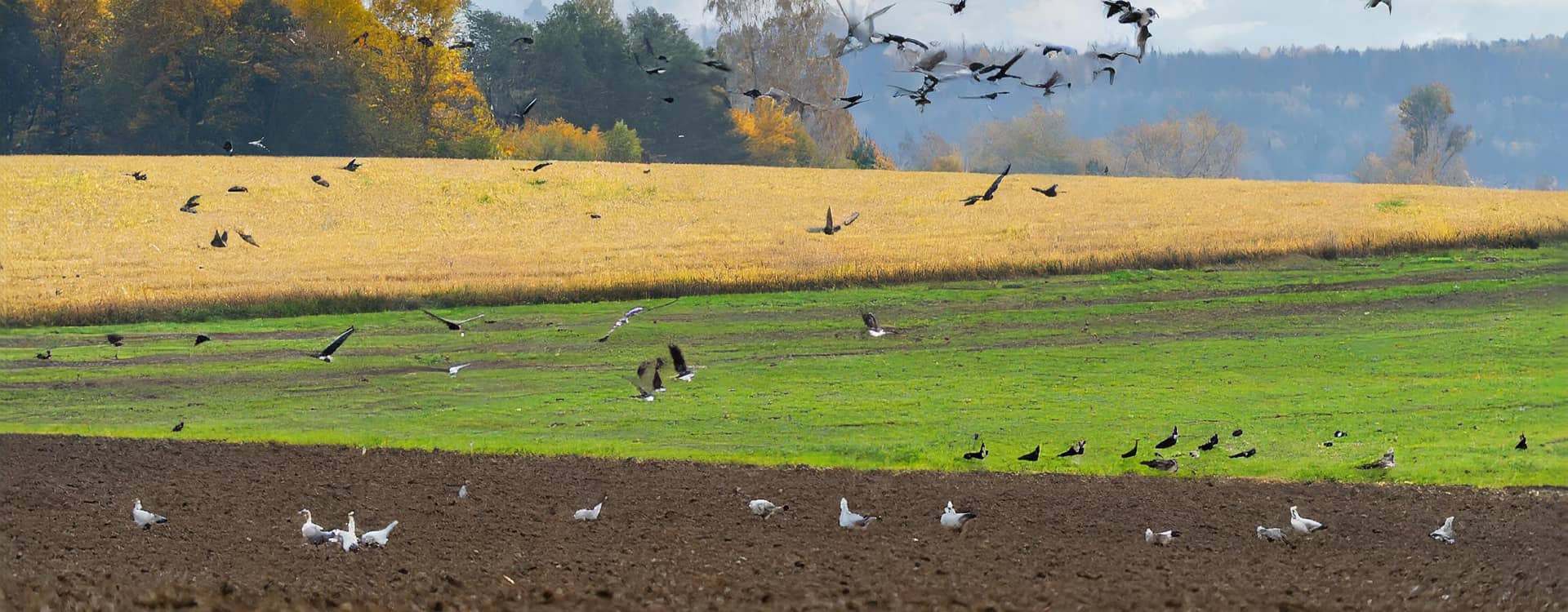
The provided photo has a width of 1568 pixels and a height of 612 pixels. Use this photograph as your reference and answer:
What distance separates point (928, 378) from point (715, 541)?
435 inches

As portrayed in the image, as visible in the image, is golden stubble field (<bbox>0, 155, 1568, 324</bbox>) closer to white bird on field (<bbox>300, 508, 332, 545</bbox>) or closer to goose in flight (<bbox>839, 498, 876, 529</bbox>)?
white bird on field (<bbox>300, 508, 332, 545</bbox>)

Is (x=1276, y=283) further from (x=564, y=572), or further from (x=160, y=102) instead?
(x=160, y=102)

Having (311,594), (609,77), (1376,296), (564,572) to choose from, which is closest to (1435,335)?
(1376,296)

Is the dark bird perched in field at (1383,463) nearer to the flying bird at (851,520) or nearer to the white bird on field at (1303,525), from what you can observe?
the white bird on field at (1303,525)

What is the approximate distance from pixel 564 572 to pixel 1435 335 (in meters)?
20.6

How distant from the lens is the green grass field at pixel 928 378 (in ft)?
63.2

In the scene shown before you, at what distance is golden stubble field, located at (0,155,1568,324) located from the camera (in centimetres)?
3481

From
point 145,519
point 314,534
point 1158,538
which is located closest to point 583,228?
point 145,519

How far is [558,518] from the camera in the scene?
15.0 meters

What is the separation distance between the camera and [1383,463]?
17109 millimetres

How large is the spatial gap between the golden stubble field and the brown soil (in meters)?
16.9

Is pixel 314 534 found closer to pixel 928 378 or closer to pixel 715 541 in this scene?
pixel 715 541

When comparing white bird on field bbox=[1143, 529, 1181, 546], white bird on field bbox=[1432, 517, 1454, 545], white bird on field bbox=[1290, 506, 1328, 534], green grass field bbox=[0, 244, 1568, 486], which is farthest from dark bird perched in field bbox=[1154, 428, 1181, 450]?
white bird on field bbox=[1432, 517, 1454, 545]

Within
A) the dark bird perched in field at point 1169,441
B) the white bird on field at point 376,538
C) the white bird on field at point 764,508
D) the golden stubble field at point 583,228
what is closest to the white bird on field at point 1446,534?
the dark bird perched in field at point 1169,441
